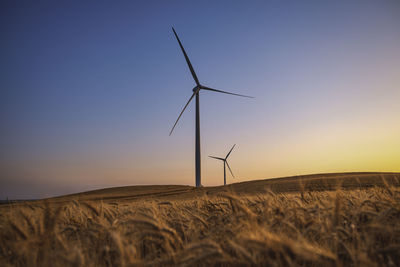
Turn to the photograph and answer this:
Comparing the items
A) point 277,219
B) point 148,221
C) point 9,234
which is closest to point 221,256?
point 148,221

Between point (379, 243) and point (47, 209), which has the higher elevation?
point (47, 209)

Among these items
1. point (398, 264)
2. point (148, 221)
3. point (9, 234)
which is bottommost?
point (398, 264)

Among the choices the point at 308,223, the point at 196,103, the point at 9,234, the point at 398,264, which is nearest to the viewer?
the point at 398,264

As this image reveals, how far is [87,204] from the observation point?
3.05 metres

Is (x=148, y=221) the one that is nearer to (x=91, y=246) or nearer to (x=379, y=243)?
(x=91, y=246)

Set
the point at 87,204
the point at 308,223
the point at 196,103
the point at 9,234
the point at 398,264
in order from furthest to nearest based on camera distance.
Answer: the point at 196,103 < the point at 87,204 < the point at 9,234 < the point at 308,223 < the point at 398,264

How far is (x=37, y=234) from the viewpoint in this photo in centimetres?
215

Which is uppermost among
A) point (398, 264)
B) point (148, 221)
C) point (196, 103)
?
point (196, 103)

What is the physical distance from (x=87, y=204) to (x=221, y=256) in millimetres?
2141

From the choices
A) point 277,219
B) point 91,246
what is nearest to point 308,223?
point 277,219

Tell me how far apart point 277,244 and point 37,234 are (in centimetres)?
203

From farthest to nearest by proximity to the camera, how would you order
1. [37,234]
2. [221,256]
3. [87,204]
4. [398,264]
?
1. [87,204]
2. [37,234]
3. [398,264]
4. [221,256]

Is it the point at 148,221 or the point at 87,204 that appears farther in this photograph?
the point at 87,204

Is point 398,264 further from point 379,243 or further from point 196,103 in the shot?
point 196,103
